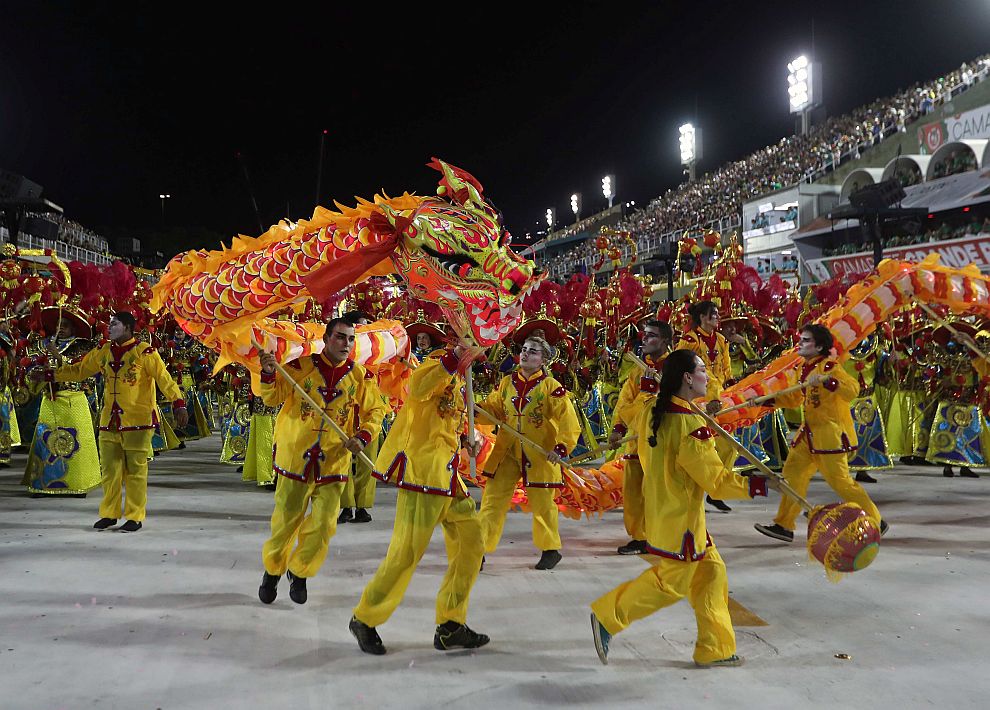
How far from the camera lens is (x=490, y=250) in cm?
346

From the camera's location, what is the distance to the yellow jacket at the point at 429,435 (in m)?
3.60

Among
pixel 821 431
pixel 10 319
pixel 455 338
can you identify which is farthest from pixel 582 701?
pixel 10 319

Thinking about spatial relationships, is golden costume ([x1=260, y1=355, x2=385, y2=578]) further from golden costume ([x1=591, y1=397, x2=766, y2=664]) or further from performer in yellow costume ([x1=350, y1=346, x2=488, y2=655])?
golden costume ([x1=591, y1=397, x2=766, y2=664])

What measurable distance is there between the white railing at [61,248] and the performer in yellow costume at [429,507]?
63.2 ft

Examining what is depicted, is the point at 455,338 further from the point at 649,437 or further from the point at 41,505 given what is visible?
the point at 41,505

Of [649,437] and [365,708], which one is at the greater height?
[649,437]

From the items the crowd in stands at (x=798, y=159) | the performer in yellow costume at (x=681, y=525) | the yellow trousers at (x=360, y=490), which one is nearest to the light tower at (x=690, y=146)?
the crowd in stands at (x=798, y=159)

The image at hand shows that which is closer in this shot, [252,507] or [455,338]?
[455,338]

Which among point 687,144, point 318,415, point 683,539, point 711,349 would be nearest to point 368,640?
point 318,415

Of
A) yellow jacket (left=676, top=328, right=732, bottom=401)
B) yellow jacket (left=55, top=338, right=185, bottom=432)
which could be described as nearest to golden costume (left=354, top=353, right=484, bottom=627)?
yellow jacket (left=55, top=338, right=185, bottom=432)

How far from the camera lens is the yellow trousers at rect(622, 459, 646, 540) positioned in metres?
5.56

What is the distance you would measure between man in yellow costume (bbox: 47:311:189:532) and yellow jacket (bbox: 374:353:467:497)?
10.1 feet

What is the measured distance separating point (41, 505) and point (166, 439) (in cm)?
360

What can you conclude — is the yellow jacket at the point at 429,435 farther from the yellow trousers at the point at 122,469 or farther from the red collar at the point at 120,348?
the red collar at the point at 120,348
